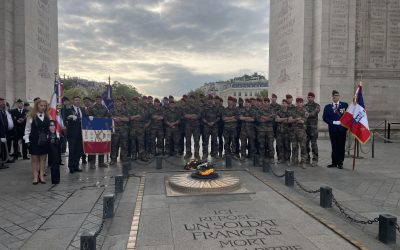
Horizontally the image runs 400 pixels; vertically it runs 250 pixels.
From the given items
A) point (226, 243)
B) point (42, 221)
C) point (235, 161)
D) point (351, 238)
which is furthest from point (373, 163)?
point (42, 221)

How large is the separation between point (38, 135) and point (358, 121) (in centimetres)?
844

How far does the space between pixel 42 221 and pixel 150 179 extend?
2.92m

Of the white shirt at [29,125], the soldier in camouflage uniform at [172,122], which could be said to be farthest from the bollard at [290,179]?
the white shirt at [29,125]

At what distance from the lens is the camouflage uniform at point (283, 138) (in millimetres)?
10109

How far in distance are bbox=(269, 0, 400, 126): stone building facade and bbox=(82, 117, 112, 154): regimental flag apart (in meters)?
11.3

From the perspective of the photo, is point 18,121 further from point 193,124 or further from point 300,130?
point 300,130

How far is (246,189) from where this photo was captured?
21.7 ft

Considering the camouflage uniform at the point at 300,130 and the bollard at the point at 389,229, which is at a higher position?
the camouflage uniform at the point at 300,130

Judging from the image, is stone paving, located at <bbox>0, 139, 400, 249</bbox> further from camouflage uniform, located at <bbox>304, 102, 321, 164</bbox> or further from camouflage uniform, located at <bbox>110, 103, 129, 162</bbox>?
camouflage uniform, located at <bbox>110, 103, 129, 162</bbox>

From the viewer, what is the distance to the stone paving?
4477 mm

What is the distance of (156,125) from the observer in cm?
1070

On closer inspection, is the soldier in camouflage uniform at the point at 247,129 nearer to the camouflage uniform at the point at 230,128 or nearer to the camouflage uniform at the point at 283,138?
the camouflage uniform at the point at 230,128

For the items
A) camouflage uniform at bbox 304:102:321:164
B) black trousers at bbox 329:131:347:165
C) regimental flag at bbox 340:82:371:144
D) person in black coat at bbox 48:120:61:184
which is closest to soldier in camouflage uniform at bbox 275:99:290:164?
camouflage uniform at bbox 304:102:321:164

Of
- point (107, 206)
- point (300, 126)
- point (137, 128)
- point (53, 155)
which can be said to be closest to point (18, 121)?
point (137, 128)
